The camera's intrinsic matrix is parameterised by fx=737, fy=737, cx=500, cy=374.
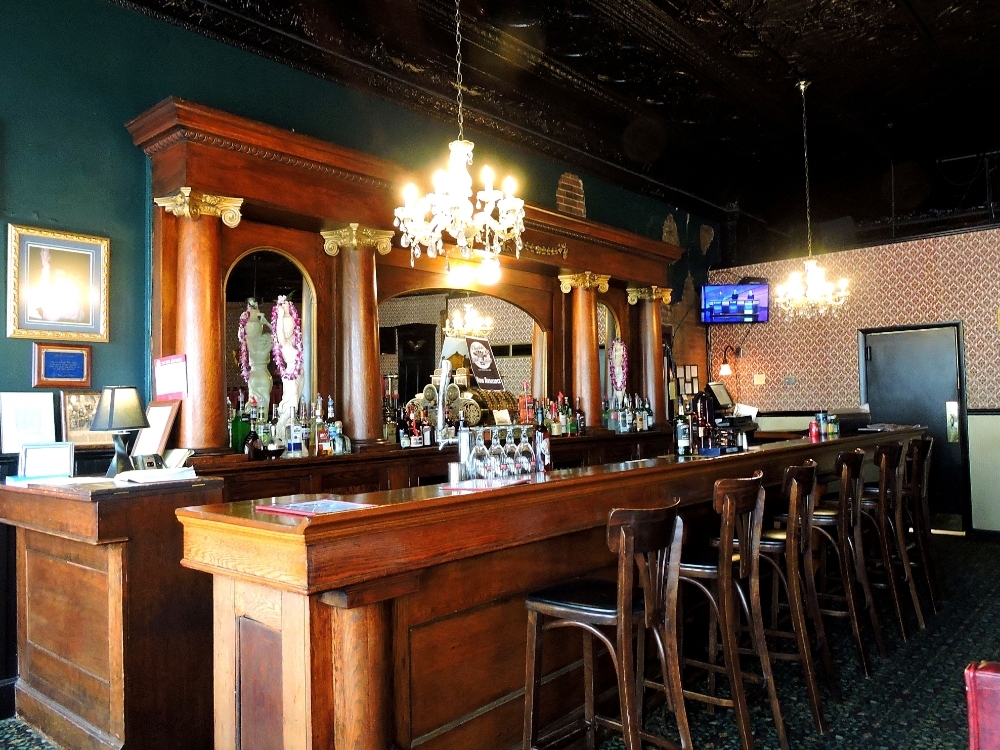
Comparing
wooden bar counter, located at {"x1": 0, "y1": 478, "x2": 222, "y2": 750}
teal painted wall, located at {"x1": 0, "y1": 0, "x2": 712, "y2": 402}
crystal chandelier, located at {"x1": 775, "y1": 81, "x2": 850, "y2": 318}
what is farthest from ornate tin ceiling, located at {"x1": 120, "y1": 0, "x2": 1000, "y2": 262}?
wooden bar counter, located at {"x1": 0, "y1": 478, "x2": 222, "y2": 750}

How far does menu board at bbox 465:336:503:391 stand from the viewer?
4.09m

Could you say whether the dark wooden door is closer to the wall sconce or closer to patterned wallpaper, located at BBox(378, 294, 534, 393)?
the wall sconce

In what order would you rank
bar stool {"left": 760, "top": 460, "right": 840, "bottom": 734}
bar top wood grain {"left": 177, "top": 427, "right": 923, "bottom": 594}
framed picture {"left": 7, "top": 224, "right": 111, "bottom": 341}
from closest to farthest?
bar top wood grain {"left": 177, "top": 427, "right": 923, "bottom": 594} → bar stool {"left": 760, "top": 460, "right": 840, "bottom": 734} → framed picture {"left": 7, "top": 224, "right": 111, "bottom": 341}

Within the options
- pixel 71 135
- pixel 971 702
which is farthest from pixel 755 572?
pixel 71 135

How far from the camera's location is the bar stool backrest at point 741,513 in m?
2.85

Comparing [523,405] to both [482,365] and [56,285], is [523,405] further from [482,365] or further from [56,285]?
[56,285]

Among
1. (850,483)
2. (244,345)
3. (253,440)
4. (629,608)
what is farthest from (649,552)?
(244,345)

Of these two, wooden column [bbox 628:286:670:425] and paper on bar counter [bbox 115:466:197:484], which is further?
wooden column [bbox 628:286:670:425]

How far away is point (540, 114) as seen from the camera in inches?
253

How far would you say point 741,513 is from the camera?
3002 millimetres

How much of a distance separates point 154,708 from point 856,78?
6767 millimetres

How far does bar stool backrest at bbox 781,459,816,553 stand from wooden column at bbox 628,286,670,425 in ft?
12.6

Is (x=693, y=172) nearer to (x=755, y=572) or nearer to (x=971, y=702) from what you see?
(x=755, y=572)

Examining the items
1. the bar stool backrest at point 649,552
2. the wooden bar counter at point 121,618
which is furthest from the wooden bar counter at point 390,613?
the wooden bar counter at point 121,618
